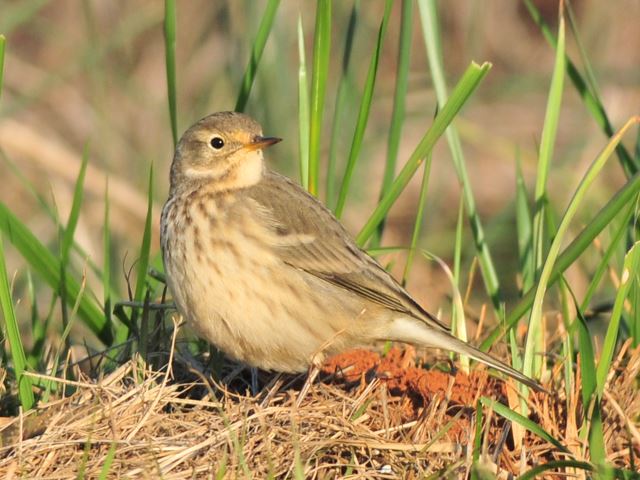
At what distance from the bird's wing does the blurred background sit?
2.15 meters

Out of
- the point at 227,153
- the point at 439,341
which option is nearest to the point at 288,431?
the point at 439,341

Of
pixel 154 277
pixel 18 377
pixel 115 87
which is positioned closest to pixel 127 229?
pixel 115 87

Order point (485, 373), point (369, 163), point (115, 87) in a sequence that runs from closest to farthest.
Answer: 1. point (485, 373)
2. point (369, 163)
3. point (115, 87)

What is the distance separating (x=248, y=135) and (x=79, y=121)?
268 inches

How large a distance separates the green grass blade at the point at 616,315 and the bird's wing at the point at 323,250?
34.4 inches

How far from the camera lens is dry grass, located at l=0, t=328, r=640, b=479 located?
4.31 metres

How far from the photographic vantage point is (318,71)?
18.2 feet

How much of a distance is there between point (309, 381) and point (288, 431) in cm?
52

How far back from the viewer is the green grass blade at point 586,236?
15.5 ft

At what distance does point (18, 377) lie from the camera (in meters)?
4.88

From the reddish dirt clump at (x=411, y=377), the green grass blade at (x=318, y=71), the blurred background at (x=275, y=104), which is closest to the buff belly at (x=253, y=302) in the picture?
the reddish dirt clump at (x=411, y=377)

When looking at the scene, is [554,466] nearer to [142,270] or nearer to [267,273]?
[267,273]

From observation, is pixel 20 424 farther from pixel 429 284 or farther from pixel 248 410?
pixel 429 284

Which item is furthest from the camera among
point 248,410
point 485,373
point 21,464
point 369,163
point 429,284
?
point 369,163
